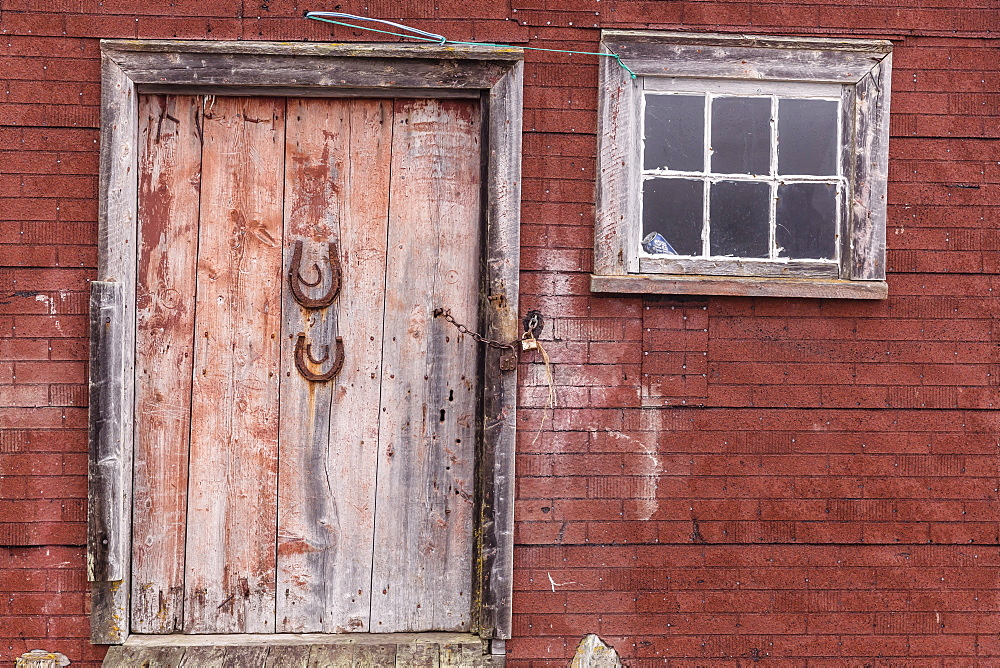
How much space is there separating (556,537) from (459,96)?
165 cm

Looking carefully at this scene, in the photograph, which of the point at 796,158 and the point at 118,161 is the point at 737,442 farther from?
the point at 118,161

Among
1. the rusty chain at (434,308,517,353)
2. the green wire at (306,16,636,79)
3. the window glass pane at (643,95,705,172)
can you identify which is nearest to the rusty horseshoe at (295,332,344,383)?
the rusty chain at (434,308,517,353)

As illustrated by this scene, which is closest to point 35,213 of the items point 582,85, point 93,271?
point 93,271

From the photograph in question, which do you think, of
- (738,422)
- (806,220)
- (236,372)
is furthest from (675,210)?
(236,372)

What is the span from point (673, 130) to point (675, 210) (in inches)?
11.7

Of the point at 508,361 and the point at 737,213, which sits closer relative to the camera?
the point at 508,361

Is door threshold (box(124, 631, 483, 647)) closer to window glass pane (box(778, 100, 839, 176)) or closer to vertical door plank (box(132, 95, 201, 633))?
vertical door plank (box(132, 95, 201, 633))

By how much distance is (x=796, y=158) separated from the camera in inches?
104

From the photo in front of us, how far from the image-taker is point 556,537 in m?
2.59

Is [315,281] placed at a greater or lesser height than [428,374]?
greater

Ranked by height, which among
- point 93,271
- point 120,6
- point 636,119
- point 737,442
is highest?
point 120,6

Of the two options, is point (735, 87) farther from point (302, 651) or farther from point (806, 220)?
point (302, 651)

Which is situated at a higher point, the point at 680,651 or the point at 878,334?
the point at 878,334

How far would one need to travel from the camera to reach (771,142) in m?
2.64
